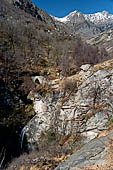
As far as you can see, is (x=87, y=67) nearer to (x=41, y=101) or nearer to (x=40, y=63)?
(x=41, y=101)

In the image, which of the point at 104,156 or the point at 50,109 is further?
the point at 50,109

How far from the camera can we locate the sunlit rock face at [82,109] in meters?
11.8

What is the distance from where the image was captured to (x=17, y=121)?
15.6m

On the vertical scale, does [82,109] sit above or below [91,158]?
above

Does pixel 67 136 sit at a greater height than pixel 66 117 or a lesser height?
lesser

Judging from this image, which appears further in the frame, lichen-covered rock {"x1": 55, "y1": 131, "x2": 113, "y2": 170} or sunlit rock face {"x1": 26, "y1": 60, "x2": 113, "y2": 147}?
sunlit rock face {"x1": 26, "y1": 60, "x2": 113, "y2": 147}

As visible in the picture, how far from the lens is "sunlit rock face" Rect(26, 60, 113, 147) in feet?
38.5

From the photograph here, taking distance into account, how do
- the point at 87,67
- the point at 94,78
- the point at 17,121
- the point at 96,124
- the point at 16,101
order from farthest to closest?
the point at 16,101 < the point at 87,67 < the point at 17,121 < the point at 94,78 < the point at 96,124

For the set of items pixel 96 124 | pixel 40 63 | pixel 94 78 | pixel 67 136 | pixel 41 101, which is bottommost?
pixel 67 136

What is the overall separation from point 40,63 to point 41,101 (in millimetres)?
14642

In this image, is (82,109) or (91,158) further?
(82,109)

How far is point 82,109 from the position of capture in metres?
12.8

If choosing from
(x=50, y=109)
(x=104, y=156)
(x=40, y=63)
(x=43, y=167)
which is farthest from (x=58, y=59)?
(x=104, y=156)

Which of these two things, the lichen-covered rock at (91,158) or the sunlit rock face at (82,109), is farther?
the sunlit rock face at (82,109)
